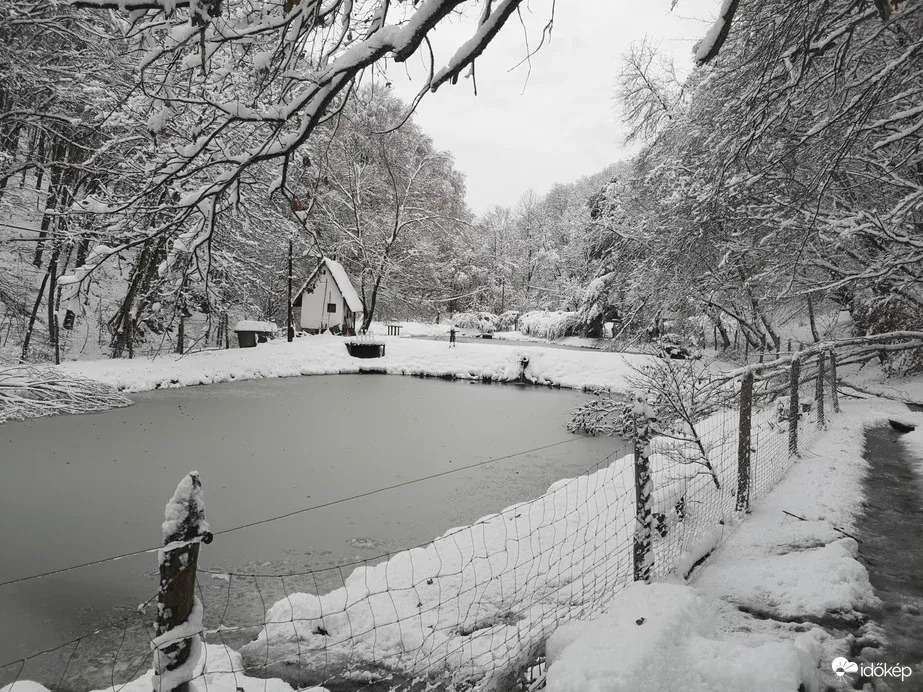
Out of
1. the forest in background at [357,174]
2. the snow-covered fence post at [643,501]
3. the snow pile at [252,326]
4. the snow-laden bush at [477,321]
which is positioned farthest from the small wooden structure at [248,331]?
the snow-laden bush at [477,321]

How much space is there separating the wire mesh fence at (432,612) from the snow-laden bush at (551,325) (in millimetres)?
24100

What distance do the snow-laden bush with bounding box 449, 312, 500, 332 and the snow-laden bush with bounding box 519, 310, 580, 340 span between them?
394 centimetres

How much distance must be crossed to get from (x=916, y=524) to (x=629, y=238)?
37.5 ft

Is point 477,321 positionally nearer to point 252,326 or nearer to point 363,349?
point 363,349

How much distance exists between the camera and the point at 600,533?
4.52 metres

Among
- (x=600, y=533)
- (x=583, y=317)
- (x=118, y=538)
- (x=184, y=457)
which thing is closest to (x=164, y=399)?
(x=184, y=457)

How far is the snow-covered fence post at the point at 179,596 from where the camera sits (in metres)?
1.35

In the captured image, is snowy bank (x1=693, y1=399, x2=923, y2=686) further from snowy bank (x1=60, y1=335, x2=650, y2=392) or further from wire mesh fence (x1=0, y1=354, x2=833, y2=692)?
snowy bank (x1=60, y1=335, x2=650, y2=392)

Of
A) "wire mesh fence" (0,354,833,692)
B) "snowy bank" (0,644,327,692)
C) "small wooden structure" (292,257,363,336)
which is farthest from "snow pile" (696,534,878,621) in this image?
Result: "small wooden structure" (292,257,363,336)

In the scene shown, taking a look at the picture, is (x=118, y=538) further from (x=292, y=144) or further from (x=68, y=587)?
(x=292, y=144)

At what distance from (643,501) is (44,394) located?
36.8ft

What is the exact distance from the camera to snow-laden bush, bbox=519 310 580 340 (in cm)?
3033

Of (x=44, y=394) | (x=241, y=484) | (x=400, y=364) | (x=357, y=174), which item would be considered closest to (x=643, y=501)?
(x=241, y=484)

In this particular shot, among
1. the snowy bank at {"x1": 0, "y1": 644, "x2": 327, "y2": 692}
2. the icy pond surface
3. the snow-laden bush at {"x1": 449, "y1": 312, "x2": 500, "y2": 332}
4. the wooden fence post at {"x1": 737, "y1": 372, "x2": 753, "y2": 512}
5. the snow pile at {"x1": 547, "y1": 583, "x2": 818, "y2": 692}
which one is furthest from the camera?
the snow-laden bush at {"x1": 449, "y1": 312, "x2": 500, "y2": 332}
